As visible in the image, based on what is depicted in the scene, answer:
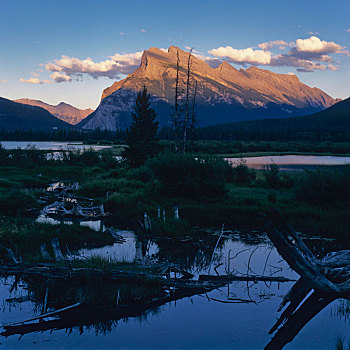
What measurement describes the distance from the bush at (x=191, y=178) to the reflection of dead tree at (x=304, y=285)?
15.1 metres

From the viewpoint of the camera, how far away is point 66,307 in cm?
973

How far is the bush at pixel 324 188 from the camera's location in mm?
24219

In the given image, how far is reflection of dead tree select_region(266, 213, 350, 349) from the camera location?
30.9 feet

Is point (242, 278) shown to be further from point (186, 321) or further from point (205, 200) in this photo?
point (205, 200)

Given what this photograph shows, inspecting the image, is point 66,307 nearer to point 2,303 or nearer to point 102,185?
point 2,303

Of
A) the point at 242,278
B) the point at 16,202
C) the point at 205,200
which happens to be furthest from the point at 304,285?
the point at 16,202

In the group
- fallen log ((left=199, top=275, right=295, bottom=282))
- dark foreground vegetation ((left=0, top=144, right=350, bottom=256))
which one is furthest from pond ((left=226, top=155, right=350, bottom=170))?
fallen log ((left=199, top=275, right=295, bottom=282))

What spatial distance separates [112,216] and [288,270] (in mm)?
12503

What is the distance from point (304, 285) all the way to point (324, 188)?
14.9m

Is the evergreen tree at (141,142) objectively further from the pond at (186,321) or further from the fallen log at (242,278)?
the fallen log at (242,278)

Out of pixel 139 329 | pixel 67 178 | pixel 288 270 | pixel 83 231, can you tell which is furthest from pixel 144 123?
pixel 139 329

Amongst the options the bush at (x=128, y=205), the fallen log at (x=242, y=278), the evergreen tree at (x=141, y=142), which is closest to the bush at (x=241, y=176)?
the bush at (x=128, y=205)

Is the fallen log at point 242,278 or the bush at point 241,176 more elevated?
the bush at point 241,176

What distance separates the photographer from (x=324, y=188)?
24.6 meters
